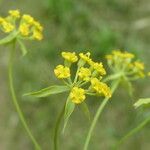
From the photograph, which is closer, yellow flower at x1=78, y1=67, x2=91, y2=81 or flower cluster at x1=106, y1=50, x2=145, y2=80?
yellow flower at x1=78, y1=67, x2=91, y2=81

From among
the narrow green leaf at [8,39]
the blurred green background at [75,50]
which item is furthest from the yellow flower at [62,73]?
the blurred green background at [75,50]

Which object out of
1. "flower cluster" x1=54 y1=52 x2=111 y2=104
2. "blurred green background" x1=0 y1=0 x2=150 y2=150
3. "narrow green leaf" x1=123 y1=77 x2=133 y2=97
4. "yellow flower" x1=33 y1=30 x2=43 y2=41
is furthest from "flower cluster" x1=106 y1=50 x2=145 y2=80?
"blurred green background" x1=0 y1=0 x2=150 y2=150

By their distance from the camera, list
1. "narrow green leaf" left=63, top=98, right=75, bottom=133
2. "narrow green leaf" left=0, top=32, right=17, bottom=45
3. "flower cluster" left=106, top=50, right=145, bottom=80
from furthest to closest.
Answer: "flower cluster" left=106, top=50, right=145, bottom=80 < "narrow green leaf" left=0, top=32, right=17, bottom=45 < "narrow green leaf" left=63, top=98, right=75, bottom=133

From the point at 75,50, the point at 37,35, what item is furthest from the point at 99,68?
the point at 75,50

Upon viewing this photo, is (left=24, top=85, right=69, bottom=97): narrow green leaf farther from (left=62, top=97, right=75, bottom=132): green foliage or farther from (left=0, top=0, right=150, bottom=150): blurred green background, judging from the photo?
(left=0, top=0, right=150, bottom=150): blurred green background

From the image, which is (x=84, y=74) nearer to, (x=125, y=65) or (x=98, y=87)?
(x=98, y=87)

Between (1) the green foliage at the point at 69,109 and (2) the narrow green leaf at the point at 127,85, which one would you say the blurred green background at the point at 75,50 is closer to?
(2) the narrow green leaf at the point at 127,85

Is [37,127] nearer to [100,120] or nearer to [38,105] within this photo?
[38,105]

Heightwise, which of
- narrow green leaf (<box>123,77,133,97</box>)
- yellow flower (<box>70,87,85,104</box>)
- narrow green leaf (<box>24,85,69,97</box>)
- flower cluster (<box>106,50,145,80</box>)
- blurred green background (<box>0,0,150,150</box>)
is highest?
blurred green background (<box>0,0,150,150</box>)
